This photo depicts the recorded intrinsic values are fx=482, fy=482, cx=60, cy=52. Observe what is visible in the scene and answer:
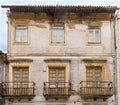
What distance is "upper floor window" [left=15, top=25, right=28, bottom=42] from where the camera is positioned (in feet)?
108

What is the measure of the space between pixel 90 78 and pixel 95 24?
3.74 m

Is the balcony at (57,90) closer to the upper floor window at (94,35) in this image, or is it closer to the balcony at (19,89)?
the balcony at (19,89)

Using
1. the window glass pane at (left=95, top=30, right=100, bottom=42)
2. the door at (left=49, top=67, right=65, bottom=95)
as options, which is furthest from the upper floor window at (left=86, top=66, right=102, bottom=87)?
the window glass pane at (left=95, top=30, right=100, bottom=42)

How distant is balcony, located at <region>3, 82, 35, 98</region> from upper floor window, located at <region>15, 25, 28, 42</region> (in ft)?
9.91

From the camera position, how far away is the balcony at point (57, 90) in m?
31.5

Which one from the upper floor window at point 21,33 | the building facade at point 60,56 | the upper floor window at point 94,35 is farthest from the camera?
the upper floor window at point 94,35

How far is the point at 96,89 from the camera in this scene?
3186 cm

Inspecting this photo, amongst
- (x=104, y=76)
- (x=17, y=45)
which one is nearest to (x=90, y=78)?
(x=104, y=76)

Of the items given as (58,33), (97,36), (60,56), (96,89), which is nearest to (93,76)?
(96,89)

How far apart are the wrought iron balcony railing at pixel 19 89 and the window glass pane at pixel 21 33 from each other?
9.76 feet

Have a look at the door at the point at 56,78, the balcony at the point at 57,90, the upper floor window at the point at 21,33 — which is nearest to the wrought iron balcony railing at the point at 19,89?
the balcony at the point at 57,90

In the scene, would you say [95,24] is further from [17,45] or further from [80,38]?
[17,45]

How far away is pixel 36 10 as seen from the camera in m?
32.8

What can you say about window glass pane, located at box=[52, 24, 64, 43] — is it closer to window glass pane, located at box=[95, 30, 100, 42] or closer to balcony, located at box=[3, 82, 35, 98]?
window glass pane, located at box=[95, 30, 100, 42]
